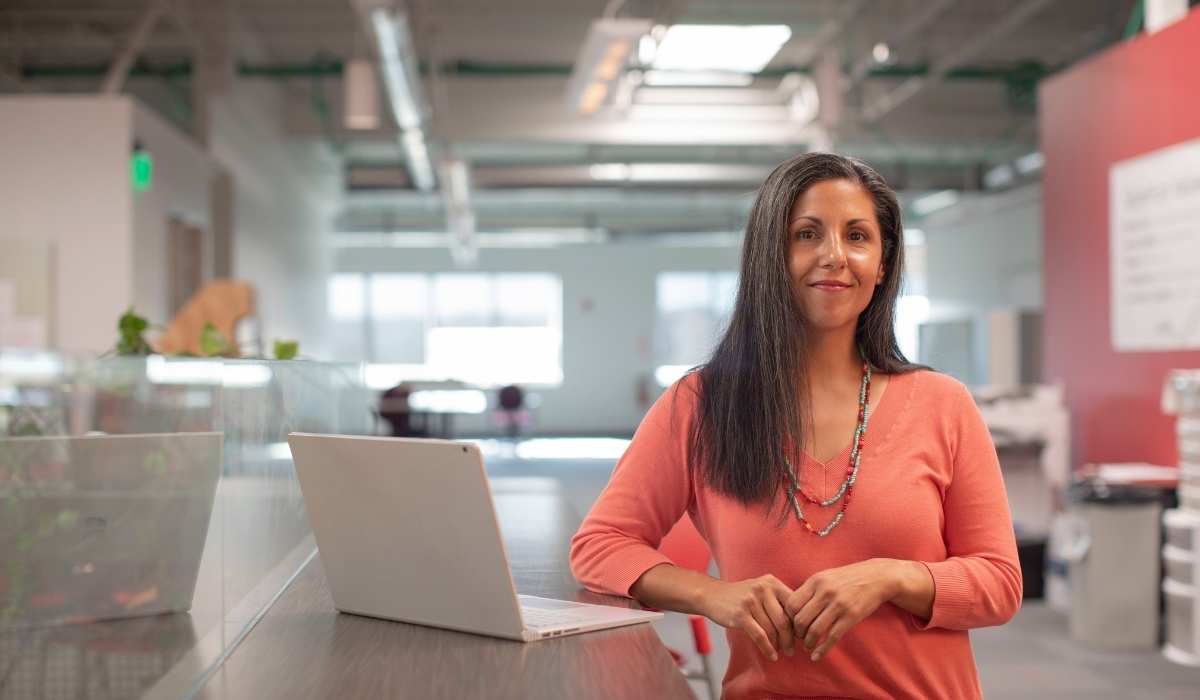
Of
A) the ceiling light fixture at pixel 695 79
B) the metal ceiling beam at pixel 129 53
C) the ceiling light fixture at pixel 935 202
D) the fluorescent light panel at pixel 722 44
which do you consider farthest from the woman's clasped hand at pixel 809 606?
the ceiling light fixture at pixel 935 202

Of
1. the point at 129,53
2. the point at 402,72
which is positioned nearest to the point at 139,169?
the point at 129,53

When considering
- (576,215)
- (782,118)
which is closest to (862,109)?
(782,118)

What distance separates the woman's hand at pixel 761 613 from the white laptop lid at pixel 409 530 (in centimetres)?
28

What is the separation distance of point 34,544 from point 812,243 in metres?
1.09

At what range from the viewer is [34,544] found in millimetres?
1251

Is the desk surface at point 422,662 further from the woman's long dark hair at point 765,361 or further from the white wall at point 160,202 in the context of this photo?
the white wall at point 160,202

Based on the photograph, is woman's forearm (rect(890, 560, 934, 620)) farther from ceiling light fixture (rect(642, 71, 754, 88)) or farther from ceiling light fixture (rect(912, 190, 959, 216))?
ceiling light fixture (rect(912, 190, 959, 216))

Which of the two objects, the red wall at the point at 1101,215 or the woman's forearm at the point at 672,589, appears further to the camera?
the red wall at the point at 1101,215

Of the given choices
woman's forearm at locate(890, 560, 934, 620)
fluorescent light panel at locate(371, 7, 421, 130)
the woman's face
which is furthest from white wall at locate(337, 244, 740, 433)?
woman's forearm at locate(890, 560, 934, 620)

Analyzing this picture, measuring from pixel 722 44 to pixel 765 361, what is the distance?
18.1 feet

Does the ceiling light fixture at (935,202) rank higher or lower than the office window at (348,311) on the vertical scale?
higher

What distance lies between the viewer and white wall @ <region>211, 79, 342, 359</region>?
10719mm

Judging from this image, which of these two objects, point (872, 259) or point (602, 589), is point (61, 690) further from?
point (872, 259)

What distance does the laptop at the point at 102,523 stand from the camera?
4.00 ft
